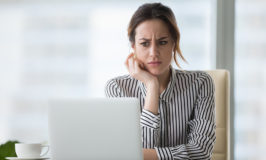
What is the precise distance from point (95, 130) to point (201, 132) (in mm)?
843

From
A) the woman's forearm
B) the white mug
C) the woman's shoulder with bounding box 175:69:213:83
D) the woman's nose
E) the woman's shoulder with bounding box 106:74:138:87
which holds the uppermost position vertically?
the woman's nose

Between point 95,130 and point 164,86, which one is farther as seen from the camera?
point 164,86

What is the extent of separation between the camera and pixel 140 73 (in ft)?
6.34

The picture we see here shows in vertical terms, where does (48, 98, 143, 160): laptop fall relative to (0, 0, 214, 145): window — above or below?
below

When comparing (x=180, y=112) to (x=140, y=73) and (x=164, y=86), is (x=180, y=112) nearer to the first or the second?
(x=164, y=86)

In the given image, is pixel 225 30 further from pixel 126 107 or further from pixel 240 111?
pixel 126 107

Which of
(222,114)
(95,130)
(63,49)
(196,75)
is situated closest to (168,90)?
(196,75)

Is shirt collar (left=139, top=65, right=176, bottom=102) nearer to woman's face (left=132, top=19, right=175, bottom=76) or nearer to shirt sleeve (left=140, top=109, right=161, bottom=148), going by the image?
woman's face (left=132, top=19, right=175, bottom=76)

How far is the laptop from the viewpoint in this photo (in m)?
1.04

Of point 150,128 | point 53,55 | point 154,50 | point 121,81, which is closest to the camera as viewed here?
point 150,128

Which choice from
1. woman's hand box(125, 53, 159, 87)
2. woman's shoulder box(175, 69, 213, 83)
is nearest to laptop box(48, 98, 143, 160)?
woman's hand box(125, 53, 159, 87)

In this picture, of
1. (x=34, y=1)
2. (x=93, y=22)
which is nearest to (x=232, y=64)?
(x=93, y=22)

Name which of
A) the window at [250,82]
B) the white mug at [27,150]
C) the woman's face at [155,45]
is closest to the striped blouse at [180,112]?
the woman's face at [155,45]

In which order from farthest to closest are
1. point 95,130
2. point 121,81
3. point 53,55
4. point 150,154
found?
point 53,55
point 121,81
point 150,154
point 95,130
